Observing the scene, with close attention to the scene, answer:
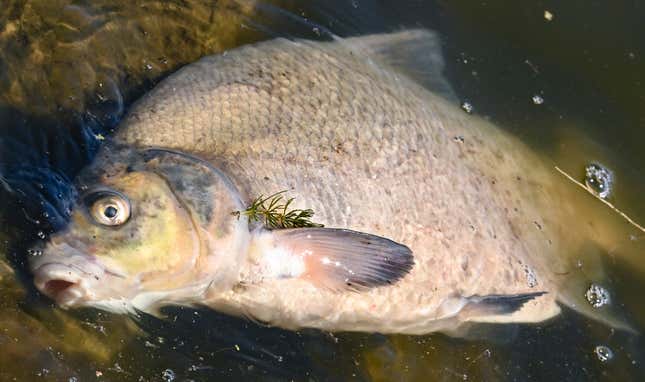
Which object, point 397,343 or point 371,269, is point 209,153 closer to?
point 371,269

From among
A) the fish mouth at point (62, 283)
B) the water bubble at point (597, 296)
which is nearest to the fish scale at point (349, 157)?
the water bubble at point (597, 296)

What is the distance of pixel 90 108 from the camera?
142 inches

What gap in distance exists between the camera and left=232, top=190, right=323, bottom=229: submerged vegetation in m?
3.04

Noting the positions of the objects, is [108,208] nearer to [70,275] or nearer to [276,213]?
[70,275]

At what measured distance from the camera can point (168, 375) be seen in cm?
305

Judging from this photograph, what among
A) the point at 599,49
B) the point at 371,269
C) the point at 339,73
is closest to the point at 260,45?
the point at 339,73

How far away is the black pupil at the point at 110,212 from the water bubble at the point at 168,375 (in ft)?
2.42

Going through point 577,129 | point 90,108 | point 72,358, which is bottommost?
point 72,358

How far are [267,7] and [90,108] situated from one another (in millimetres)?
1437

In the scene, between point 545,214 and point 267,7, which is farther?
point 267,7

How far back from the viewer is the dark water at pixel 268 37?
3043 mm

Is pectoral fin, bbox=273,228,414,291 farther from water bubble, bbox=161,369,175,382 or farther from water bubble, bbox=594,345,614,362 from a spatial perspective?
water bubble, bbox=594,345,614,362

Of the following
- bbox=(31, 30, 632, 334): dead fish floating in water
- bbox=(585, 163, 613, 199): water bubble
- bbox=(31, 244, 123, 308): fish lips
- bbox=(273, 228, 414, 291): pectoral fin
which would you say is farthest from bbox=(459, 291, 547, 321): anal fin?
bbox=(31, 244, 123, 308): fish lips

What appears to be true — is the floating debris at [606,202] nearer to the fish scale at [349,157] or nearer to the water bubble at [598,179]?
the water bubble at [598,179]
